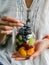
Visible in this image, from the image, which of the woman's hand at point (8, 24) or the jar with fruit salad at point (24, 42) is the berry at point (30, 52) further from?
the woman's hand at point (8, 24)

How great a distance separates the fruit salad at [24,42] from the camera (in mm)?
854

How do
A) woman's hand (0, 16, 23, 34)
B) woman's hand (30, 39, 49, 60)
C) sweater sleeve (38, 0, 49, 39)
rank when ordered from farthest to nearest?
sweater sleeve (38, 0, 49, 39) < woman's hand (30, 39, 49, 60) < woman's hand (0, 16, 23, 34)

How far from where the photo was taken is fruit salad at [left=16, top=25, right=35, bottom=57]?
85 centimetres

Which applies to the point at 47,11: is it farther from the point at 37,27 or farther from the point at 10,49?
the point at 10,49

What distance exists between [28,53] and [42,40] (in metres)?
0.22

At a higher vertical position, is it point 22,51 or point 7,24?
point 7,24

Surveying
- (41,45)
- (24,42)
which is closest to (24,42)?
(24,42)

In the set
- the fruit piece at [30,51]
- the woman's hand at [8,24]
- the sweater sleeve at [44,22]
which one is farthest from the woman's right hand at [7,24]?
the sweater sleeve at [44,22]

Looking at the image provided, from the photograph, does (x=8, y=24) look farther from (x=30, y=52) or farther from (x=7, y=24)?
(x=30, y=52)

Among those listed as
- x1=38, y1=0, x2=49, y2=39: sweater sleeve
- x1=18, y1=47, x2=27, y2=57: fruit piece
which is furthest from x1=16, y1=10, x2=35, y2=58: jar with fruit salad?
x1=38, y1=0, x2=49, y2=39: sweater sleeve

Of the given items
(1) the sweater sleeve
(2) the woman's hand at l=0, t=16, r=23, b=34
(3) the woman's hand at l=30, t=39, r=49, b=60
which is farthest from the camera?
(1) the sweater sleeve

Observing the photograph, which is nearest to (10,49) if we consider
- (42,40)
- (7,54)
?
(7,54)

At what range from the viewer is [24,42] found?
85 centimetres

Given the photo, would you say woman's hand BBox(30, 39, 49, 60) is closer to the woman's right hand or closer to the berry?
the berry
